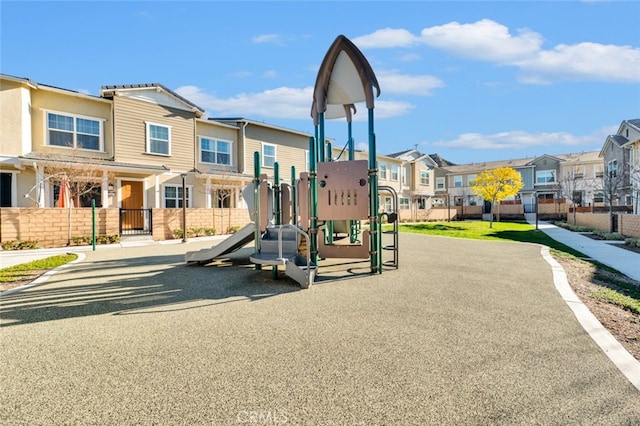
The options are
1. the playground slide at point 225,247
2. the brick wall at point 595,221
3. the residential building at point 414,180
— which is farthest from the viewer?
the residential building at point 414,180

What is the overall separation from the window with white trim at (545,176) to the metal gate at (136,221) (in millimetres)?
44440

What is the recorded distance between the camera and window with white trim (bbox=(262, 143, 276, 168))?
2205cm

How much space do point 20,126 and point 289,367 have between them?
16207 millimetres

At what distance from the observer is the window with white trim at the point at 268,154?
868 inches

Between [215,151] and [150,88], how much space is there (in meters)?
4.61

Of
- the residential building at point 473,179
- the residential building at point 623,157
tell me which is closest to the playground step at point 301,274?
the residential building at point 623,157

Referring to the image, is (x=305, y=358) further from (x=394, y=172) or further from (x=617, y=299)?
(x=394, y=172)

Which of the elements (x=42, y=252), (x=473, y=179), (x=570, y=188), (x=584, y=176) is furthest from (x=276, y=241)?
(x=584, y=176)

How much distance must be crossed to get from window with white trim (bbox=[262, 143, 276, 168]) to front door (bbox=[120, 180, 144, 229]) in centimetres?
759

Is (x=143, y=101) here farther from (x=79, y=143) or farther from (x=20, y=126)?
(x=20, y=126)

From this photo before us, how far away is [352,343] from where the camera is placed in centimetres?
357

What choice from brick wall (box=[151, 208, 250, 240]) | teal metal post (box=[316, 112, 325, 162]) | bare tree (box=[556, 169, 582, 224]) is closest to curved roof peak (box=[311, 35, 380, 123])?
teal metal post (box=[316, 112, 325, 162])

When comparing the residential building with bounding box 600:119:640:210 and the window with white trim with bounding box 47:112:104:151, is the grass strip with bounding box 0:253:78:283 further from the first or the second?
the residential building with bounding box 600:119:640:210

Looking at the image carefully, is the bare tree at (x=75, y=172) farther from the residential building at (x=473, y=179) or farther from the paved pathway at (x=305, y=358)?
the residential building at (x=473, y=179)
